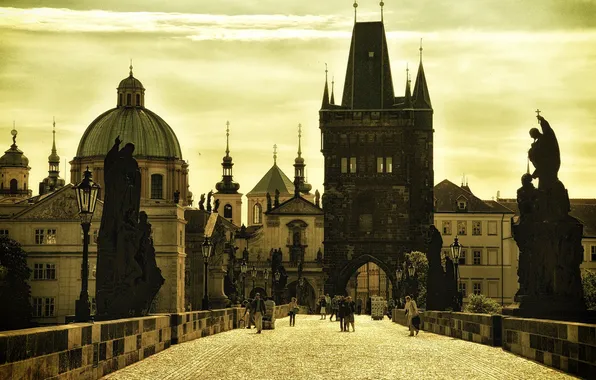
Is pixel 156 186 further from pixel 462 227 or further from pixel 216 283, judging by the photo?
pixel 462 227

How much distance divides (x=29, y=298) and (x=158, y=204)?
18.9 meters

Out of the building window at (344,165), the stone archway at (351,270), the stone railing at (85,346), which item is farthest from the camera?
the building window at (344,165)

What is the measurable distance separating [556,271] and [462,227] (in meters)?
108

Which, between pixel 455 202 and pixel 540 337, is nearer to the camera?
pixel 540 337

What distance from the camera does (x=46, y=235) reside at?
112 m

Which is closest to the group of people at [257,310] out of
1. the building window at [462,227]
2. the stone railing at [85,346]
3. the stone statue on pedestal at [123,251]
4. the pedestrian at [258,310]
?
the pedestrian at [258,310]

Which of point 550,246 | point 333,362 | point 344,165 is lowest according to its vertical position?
point 333,362

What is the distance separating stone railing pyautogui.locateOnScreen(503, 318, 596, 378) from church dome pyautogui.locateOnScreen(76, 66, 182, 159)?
342 ft

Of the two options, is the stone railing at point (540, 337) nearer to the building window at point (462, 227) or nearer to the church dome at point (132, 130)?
the church dome at point (132, 130)

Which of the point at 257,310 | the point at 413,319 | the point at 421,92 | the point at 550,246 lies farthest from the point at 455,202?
the point at 550,246

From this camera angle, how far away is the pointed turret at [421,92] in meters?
137

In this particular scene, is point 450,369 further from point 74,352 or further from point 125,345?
point 74,352

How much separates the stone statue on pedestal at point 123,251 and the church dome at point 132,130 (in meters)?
99.7

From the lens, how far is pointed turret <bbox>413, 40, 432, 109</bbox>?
137375 mm
